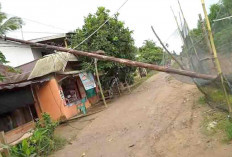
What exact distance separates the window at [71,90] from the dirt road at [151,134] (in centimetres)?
375

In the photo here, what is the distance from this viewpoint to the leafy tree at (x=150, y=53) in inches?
1463

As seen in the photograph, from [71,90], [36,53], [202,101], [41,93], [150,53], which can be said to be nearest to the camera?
[202,101]

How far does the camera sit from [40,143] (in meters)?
9.03

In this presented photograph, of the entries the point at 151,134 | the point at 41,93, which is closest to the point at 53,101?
the point at 41,93

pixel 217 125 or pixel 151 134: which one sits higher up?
pixel 217 125

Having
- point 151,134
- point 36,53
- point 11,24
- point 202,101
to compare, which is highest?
point 11,24

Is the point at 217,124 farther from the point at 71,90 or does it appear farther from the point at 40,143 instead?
the point at 71,90

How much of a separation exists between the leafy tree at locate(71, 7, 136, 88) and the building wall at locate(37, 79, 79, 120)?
2.81 metres

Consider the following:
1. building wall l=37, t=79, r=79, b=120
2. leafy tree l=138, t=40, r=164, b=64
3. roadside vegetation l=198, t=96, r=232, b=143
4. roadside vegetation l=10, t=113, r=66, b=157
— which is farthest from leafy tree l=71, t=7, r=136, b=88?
leafy tree l=138, t=40, r=164, b=64

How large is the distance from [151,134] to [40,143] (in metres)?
3.97

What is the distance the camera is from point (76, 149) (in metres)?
8.90

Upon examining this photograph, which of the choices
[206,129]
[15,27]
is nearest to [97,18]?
[15,27]

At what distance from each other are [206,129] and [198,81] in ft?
6.31

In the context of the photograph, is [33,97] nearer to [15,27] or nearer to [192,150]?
[15,27]
